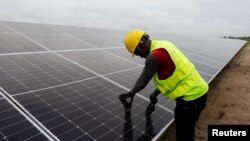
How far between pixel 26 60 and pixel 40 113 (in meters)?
3.40

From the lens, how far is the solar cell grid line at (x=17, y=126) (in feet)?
→ 14.3

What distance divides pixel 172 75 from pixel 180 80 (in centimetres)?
18

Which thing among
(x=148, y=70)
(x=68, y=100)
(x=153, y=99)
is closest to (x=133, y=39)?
(x=148, y=70)

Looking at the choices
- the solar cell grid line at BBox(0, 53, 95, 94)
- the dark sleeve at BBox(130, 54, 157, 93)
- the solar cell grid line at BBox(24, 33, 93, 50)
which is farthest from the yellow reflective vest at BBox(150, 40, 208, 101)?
the solar cell grid line at BBox(24, 33, 93, 50)

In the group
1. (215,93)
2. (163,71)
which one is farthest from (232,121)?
(163,71)

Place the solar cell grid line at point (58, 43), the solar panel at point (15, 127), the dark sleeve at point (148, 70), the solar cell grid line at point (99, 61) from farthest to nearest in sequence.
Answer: the solar cell grid line at point (58, 43), the solar cell grid line at point (99, 61), the dark sleeve at point (148, 70), the solar panel at point (15, 127)

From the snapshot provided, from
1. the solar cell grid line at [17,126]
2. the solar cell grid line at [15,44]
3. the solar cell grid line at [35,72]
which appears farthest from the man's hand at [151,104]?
the solar cell grid line at [15,44]

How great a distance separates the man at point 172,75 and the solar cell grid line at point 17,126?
1.86 metres

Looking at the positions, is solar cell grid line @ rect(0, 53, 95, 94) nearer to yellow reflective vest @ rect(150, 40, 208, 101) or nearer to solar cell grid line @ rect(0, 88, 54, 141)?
solar cell grid line @ rect(0, 88, 54, 141)

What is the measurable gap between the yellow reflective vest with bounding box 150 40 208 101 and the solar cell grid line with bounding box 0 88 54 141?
2275 mm

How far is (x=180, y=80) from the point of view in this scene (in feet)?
15.8

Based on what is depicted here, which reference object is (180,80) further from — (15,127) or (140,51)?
(15,127)

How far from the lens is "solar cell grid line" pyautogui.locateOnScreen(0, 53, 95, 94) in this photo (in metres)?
6.25

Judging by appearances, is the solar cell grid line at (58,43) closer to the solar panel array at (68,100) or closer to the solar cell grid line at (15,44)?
the solar cell grid line at (15,44)
